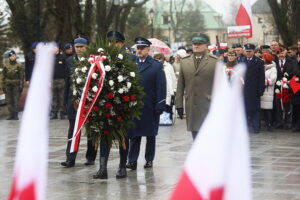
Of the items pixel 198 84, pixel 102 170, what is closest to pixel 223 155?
pixel 102 170

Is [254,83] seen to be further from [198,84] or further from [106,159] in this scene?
[106,159]

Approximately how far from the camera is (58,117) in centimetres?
2097

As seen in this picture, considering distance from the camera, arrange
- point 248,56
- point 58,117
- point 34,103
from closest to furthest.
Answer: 1. point 34,103
2. point 248,56
3. point 58,117

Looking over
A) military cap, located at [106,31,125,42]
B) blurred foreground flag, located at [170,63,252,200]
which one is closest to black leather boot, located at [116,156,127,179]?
military cap, located at [106,31,125,42]

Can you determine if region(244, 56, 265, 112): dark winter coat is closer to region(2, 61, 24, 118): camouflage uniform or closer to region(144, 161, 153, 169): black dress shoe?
region(144, 161, 153, 169): black dress shoe

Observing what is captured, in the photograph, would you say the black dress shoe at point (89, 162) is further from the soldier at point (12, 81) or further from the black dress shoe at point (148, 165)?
the soldier at point (12, 81)

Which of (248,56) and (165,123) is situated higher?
(248,56)

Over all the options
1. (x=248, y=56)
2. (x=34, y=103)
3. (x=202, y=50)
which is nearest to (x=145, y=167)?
(x=202, y=50)

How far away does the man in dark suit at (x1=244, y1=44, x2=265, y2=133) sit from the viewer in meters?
16.6

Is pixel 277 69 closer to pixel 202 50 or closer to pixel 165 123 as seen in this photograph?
pixel 165 123

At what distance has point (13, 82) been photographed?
20344mm

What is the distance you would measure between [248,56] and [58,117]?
21.4 ft

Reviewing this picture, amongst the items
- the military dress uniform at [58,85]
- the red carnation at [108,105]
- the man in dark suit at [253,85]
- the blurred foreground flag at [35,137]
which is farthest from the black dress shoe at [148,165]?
the military dress uniform at [58,85]

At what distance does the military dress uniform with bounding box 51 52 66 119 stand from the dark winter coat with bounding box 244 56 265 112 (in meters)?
5.56
